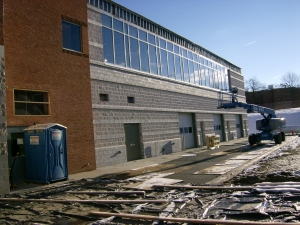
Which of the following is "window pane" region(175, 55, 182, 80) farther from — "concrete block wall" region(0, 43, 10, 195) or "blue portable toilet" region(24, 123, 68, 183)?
"concrete block wall" region(0, 43, 10, 195)

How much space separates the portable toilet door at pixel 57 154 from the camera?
1133 cm

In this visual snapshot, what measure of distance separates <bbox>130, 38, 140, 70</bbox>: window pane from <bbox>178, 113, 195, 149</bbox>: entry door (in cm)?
677

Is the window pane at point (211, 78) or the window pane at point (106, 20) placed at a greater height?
the window pane at point (106, 20)

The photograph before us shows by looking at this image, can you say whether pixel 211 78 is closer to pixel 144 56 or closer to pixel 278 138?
pixel 278 138

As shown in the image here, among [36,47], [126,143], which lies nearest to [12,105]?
[36,47]

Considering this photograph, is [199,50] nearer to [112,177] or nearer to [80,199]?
[112,177]

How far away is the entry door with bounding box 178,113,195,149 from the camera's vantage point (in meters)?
24.5

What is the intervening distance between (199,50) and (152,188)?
2301 centimetres

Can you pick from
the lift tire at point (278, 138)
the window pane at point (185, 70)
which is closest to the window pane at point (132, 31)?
the window pane at point (185, 70)

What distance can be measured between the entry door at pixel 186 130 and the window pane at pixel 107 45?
9.32m

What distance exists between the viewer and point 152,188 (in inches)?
366

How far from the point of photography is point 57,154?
11.6m

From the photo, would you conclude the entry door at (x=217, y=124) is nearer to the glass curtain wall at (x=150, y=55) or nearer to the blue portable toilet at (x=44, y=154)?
the glass curtain wall at (x=150, y=55)

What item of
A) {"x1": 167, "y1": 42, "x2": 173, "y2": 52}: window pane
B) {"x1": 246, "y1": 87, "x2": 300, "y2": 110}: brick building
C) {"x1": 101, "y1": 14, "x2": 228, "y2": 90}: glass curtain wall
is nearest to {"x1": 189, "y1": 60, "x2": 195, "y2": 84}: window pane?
{"x1": 101, "y1": 14, "x2": 228, "y2": 90}: glass curtain wall
